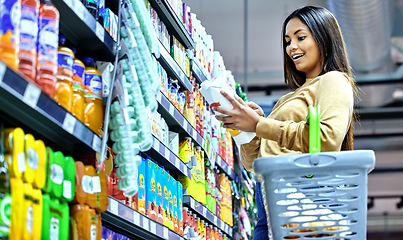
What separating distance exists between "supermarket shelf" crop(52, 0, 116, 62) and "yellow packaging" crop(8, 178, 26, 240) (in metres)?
0.79

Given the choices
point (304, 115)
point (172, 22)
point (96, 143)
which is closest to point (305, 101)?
point (304, 115)

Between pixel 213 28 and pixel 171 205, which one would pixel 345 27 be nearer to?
pixel 213 28

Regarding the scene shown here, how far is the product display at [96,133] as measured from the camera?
6.22 ft

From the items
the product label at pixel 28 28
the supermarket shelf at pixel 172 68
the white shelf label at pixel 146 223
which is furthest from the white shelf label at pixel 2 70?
the supermarket shelf at pixel 172 68

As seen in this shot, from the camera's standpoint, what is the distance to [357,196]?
1940mm

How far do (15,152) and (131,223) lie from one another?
3.57 feet

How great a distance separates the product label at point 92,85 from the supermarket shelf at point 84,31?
0.57 ft

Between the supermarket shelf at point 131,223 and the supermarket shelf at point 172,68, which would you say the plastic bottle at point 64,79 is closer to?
the supermarket shelf at point 131,223

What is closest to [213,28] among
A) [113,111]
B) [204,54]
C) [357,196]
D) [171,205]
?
[204,54]

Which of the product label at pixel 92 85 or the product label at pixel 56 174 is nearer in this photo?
the product label at pixel 56 174

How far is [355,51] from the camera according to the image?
7117mm

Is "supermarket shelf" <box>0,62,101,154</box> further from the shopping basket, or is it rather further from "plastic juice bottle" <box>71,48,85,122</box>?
the shopping basket

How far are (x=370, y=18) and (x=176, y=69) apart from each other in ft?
10.1

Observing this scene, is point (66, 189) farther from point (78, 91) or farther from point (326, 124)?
point (326, 124)
